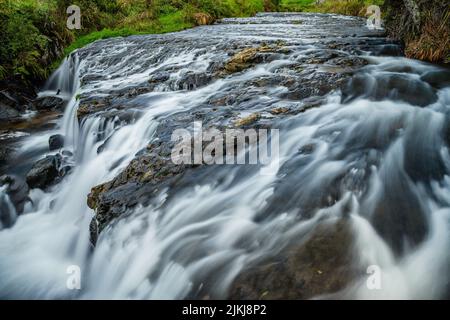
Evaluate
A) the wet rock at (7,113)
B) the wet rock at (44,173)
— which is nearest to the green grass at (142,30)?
the wet rock at (7,113)

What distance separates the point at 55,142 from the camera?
7418mm

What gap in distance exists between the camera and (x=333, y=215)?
3418 mm

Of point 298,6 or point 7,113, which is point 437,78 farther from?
point 298,6

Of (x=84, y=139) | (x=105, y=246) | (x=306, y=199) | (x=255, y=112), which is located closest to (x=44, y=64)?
(x=84, y=139)

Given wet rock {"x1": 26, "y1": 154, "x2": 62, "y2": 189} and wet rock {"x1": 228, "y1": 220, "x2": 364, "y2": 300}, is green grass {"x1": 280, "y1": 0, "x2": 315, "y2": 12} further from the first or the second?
wet rock {"x1": 228, "y1": 220, "x2": 364, "y2": 300}

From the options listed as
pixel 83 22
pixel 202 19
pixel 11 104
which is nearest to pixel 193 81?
pixel 11 104

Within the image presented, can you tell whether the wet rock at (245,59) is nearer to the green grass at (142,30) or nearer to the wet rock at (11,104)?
the wet rock at (11,104)

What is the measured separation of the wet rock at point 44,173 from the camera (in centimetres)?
598

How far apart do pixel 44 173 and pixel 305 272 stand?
194 inches

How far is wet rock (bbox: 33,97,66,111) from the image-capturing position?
32.3 feet

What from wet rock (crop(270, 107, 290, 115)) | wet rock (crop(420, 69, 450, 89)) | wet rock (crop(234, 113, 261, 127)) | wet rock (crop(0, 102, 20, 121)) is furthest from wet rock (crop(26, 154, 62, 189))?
wet rock (crop(420, 69, 450, 89))

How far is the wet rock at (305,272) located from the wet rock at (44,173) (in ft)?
14.3

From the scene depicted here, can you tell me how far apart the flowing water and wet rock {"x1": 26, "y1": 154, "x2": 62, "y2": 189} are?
0.17 meters
